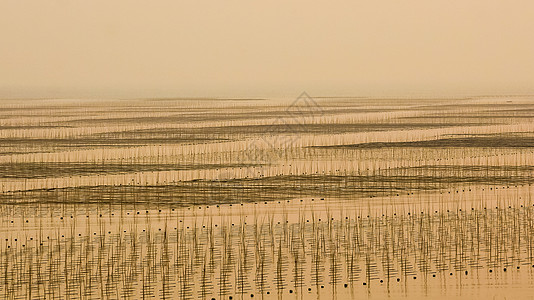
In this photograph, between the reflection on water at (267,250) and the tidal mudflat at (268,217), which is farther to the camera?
the tidal mudflat at (268,217)

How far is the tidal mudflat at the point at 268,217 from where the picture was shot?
625cm

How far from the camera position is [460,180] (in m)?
10.5

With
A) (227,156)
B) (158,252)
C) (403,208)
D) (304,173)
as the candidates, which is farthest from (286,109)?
(158,252)

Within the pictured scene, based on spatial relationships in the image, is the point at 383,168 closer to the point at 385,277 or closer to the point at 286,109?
the point at 385,277

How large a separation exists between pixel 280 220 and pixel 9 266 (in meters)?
2.47

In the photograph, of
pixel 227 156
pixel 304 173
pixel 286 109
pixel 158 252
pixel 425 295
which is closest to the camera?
pixel 425 295

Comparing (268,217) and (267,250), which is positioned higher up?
(268,217)

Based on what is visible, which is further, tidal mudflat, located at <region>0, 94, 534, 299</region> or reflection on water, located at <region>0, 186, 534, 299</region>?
tidal mudflat, located at <region>0, 94, 534, 299</region>

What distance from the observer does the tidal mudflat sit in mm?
6246

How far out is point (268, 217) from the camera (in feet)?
27.3

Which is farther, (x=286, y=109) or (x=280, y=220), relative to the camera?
(x=286, y=109)

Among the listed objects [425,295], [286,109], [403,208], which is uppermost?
[286,109]

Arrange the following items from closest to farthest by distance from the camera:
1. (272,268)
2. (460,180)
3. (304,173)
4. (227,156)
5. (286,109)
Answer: (272,268) → (460,180) → (304,173) → (227,156) → (286,109)

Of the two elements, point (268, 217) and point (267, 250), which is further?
point (268, 217)
